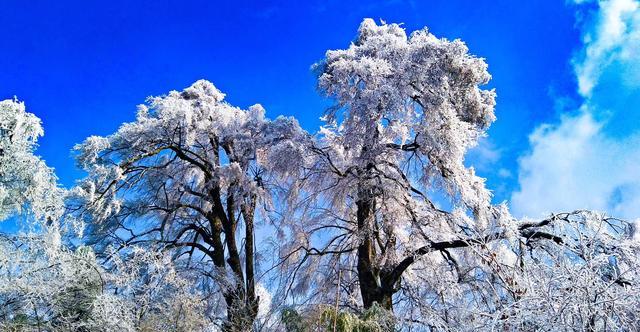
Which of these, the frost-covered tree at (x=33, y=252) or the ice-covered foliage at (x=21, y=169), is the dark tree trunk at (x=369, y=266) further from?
the ice-covered foliage at (x=21, y=169)

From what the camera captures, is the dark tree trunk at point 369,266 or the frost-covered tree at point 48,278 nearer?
the frost-covered tree at point 48,278

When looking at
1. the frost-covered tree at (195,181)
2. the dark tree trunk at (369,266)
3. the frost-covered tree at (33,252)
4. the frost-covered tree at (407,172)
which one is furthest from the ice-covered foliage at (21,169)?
the dark tree trunk at (369,266)

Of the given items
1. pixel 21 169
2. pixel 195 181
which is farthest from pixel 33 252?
pixel 195 181

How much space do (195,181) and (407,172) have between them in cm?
617

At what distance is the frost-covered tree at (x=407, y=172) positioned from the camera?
1103cm

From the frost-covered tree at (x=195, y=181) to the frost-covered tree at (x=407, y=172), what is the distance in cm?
142

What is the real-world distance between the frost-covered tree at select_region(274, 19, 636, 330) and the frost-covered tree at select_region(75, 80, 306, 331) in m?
1.42

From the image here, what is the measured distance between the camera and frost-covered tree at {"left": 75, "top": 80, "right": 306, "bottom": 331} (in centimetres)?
1215

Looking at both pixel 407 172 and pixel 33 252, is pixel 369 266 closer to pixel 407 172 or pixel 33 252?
pixel 407 172

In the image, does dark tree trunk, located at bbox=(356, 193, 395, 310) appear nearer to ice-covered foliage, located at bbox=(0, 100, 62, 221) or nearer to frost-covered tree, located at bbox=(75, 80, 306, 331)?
frost-covered tree, located at bbox=(75, 80, 306, 331)

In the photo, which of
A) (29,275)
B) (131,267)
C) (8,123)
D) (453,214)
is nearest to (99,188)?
(131,267)

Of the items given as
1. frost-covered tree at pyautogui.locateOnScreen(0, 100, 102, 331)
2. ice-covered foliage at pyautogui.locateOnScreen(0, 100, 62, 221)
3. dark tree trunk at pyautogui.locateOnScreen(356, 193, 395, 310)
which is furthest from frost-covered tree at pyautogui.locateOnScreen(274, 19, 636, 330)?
ice-covered foliage at pyautogui.locateOnScreen(0, 100, 62, 221)

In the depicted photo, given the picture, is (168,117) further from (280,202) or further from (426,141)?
(426,141)

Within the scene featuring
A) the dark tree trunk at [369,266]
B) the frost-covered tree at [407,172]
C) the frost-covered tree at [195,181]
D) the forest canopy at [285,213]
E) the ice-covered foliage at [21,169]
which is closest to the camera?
the ice-covered foliage at [21,169]
